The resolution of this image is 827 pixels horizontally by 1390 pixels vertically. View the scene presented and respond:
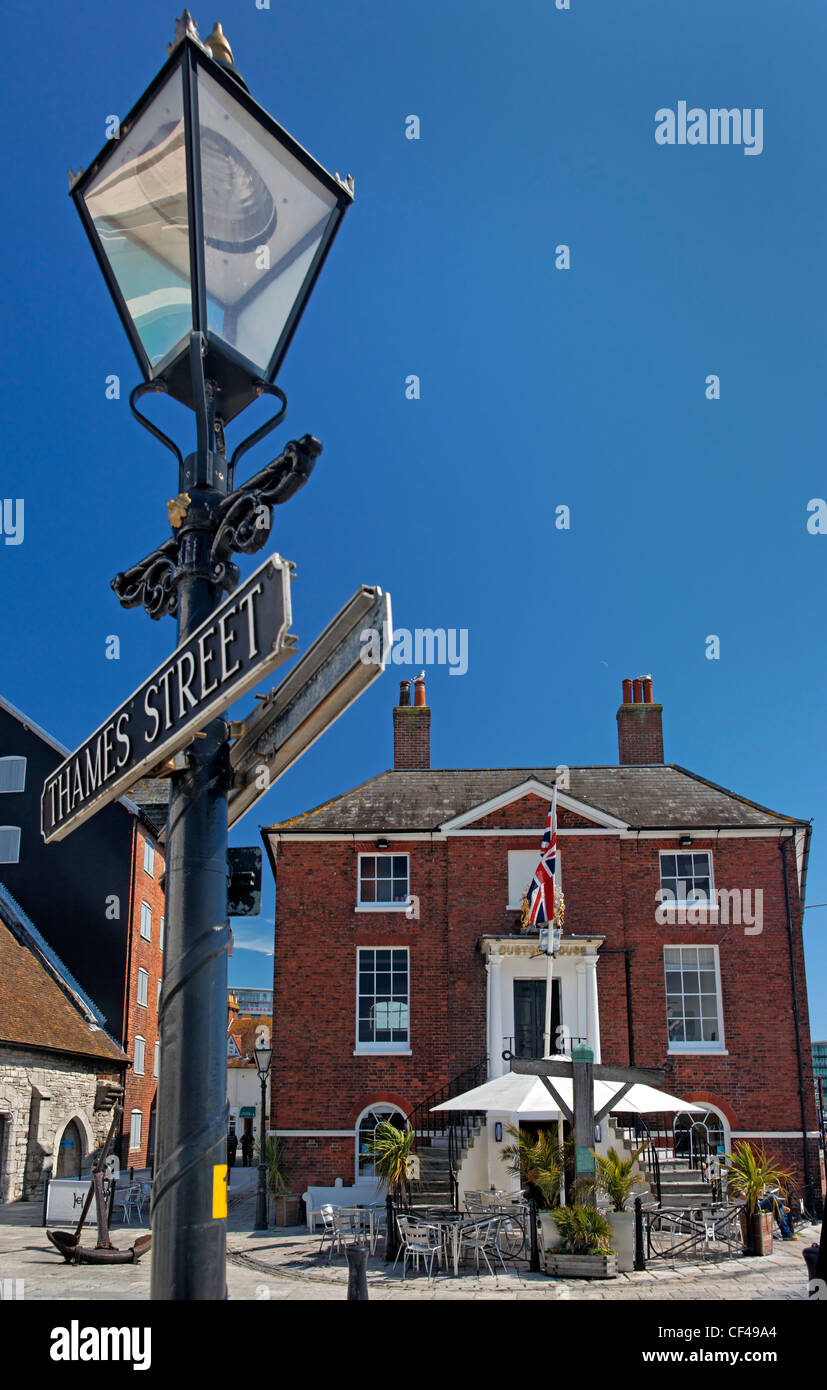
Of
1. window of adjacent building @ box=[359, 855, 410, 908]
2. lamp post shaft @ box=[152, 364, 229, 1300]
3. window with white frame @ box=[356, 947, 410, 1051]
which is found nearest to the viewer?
lamp post shaft @ box=[152, 364, 229, 1300]

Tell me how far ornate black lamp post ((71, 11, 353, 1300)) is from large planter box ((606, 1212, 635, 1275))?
12732 mm

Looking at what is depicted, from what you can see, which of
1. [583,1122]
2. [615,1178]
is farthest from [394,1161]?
[583,1122]

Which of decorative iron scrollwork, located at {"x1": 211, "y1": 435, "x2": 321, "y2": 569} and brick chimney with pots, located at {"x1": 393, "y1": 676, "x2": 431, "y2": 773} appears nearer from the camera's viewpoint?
decorative iron scrollwork, located at {"x1": 211, "y1": 435, "x2": 321, "y2": 569}

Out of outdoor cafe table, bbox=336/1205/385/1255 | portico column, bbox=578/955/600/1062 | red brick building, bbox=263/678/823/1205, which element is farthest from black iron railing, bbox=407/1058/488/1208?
outdoor cafe table, bbox=336/1205/385/1255

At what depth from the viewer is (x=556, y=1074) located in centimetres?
1441

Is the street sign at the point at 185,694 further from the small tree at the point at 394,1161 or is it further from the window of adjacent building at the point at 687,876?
the window of adjacent building at the point at 687,876

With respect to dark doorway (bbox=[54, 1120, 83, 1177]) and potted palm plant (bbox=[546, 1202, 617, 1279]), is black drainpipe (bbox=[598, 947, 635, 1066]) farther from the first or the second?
dark doorway (bbox=[54, 1120, 83, 1177])

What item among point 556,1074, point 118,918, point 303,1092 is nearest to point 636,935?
point 303,1092

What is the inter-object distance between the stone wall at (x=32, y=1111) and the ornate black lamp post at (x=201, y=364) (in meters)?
19.5

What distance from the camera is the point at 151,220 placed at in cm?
409

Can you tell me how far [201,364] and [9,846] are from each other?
1072 inches

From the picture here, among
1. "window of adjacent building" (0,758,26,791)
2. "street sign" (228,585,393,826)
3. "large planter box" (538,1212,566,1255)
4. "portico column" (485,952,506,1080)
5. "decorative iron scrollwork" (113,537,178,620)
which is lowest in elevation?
"large planter box" (538,1212,566,1255)

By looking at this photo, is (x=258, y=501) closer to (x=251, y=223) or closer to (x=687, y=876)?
(x=251, y=223)

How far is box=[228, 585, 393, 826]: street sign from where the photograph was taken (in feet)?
10.5
